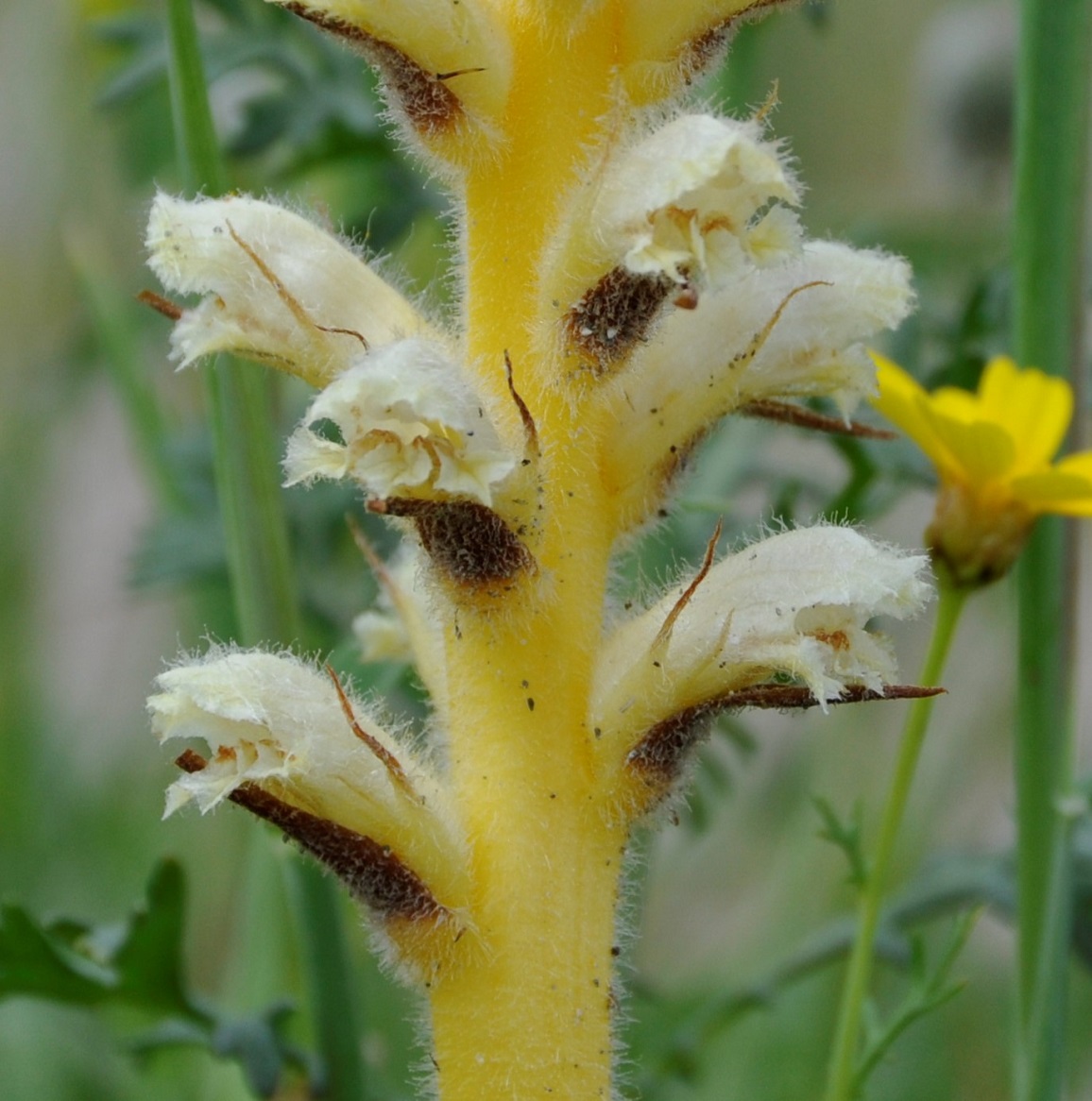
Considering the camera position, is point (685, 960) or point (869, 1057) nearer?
point (869, 1057)

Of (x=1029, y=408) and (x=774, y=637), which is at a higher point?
(x=1029, y=408)

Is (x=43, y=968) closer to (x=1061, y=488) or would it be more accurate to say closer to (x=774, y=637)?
(x=774, y=637)

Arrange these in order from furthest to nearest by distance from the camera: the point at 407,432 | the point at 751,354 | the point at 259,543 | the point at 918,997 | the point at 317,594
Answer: the point at 317,594, the point at 259,543, the point at 918,997, the point at 751,354, the point at 407,432

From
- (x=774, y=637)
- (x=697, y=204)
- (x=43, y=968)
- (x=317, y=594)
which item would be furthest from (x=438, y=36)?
(x=317, y=594)

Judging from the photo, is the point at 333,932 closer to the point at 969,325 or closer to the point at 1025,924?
the point at 1025,924

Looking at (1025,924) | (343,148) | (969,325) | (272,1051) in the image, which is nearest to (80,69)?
(343,148)

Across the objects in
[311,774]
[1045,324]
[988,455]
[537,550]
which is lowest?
[311,774]

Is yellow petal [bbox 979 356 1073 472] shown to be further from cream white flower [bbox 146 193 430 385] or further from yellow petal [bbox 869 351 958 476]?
cream white flower [bbox 146 193 430 385]

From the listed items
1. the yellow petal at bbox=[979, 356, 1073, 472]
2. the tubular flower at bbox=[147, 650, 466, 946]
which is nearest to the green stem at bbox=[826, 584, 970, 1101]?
the yellow petal at bbox=[979, 356, 1073, 472]
